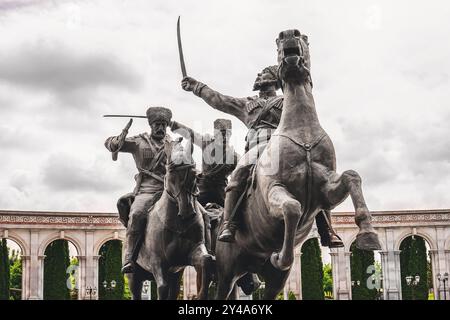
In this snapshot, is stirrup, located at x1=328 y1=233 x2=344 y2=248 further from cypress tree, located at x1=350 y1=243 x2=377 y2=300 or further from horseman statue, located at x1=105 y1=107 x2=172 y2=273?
cypress tree, located at x1=350 y1=243 x2=377 y2=300

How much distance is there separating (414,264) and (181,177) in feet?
125

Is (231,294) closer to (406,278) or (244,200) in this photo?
(244,200)

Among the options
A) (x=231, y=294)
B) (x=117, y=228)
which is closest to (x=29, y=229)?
(x=117, y=228)

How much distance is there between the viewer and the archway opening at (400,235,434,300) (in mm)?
42188

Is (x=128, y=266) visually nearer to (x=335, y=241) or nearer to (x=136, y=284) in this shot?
(x=136, y=284)

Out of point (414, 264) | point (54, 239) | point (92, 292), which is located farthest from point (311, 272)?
point (54, 239)

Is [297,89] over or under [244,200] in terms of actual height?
over

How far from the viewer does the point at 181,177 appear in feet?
25.2

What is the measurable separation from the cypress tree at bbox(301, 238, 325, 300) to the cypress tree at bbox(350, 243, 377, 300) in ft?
7.20

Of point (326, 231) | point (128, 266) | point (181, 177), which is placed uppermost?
point (181, 177)

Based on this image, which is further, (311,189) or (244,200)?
(244,200)

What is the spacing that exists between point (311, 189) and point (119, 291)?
36.4 m
